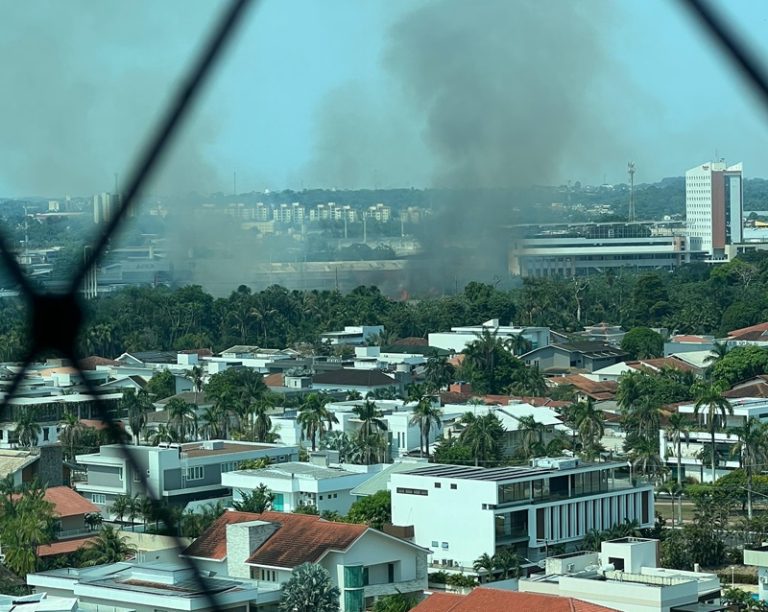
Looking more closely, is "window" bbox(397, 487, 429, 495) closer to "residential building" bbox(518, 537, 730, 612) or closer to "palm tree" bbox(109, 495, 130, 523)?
"residential building" bbox(518, 537, 730, 612)

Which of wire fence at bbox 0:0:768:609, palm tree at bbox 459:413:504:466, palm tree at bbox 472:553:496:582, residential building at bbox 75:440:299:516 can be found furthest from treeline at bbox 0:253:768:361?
wire fence at bbox 0:0:768:609

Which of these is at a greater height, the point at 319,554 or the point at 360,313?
the point at 360,313

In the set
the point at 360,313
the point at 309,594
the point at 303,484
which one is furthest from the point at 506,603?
the point at 360,313

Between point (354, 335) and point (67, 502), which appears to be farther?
point (354, 335)

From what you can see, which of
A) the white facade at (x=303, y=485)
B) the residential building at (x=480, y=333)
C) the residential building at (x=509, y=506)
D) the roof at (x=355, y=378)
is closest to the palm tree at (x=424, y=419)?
the white facade at (x=303, y=485)

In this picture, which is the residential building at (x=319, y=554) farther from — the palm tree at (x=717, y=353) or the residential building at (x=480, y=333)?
the residential building at (x=480, y=333)

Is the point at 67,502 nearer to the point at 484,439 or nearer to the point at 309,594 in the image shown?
the point at 484,439

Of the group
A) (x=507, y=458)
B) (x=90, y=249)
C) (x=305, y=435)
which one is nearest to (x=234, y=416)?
(x=305, y=435)
